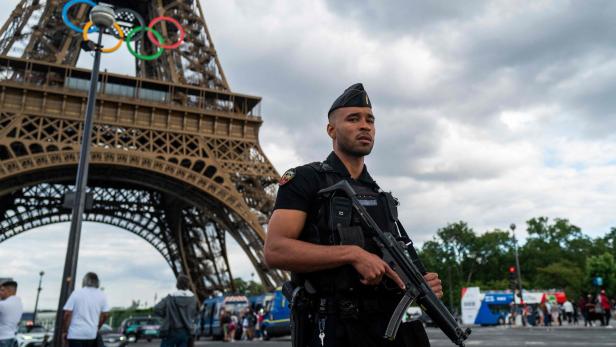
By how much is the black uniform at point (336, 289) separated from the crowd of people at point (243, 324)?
23.6 metres

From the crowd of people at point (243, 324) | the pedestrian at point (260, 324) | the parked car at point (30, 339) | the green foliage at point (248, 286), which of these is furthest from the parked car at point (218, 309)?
the green foliage at point (248, 286)

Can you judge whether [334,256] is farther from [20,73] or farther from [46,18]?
[46,18]

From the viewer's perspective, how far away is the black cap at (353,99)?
8.62 feet

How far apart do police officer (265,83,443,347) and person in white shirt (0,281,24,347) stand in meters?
6.33

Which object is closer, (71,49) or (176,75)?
(176,75)

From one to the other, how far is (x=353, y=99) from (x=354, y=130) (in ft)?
0.60

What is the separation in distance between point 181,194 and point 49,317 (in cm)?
10407

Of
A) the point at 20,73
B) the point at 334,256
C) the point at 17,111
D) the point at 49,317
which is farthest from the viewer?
the point at 49,317

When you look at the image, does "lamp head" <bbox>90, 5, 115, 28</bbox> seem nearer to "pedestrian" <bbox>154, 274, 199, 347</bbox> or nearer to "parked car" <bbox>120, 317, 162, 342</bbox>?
"pedestrian" <bbox>154, 274, 199, 347</bbox>

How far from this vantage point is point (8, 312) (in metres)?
7.03

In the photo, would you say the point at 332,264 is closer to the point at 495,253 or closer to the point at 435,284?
the point at 435,284

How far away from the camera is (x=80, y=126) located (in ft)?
81.4

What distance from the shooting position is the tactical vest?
2.20m

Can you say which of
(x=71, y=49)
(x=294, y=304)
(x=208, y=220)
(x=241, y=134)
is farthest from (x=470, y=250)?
(x=294, y=304)
